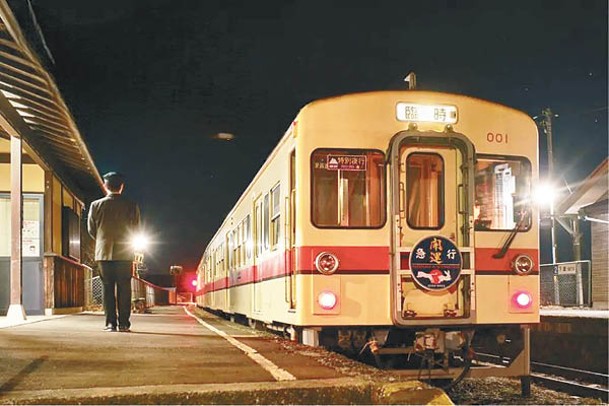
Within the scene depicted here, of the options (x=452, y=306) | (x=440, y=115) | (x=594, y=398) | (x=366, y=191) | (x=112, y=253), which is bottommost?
(x=594, y=398)

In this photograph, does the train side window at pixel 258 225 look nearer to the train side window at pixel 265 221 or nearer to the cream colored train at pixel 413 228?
the train side window at pixel 265 221

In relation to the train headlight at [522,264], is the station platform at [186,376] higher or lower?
lower

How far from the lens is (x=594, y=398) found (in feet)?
28.4

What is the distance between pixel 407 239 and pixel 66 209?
11.7 meters

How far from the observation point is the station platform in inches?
164

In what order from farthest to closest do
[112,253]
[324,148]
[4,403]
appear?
[112,253] → [324,148] → [4,403]

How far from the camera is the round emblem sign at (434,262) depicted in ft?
21.5

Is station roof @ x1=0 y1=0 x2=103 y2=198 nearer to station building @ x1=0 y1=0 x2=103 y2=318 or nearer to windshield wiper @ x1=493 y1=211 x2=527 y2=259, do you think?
station building @ x1=0 y1=0 x2=103 y2=318

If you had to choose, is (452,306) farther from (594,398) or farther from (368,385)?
(594,398)

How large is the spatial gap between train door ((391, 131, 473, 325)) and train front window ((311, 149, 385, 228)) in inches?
7.2

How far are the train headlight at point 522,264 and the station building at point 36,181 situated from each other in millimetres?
5845

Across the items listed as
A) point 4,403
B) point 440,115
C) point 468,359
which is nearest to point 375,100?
point 440,115

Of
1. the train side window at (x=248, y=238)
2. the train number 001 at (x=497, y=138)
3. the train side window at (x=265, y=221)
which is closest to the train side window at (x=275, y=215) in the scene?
the train side window at (x=265, y=221)

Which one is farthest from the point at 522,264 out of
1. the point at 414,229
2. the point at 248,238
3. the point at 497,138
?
the point at 248,238
